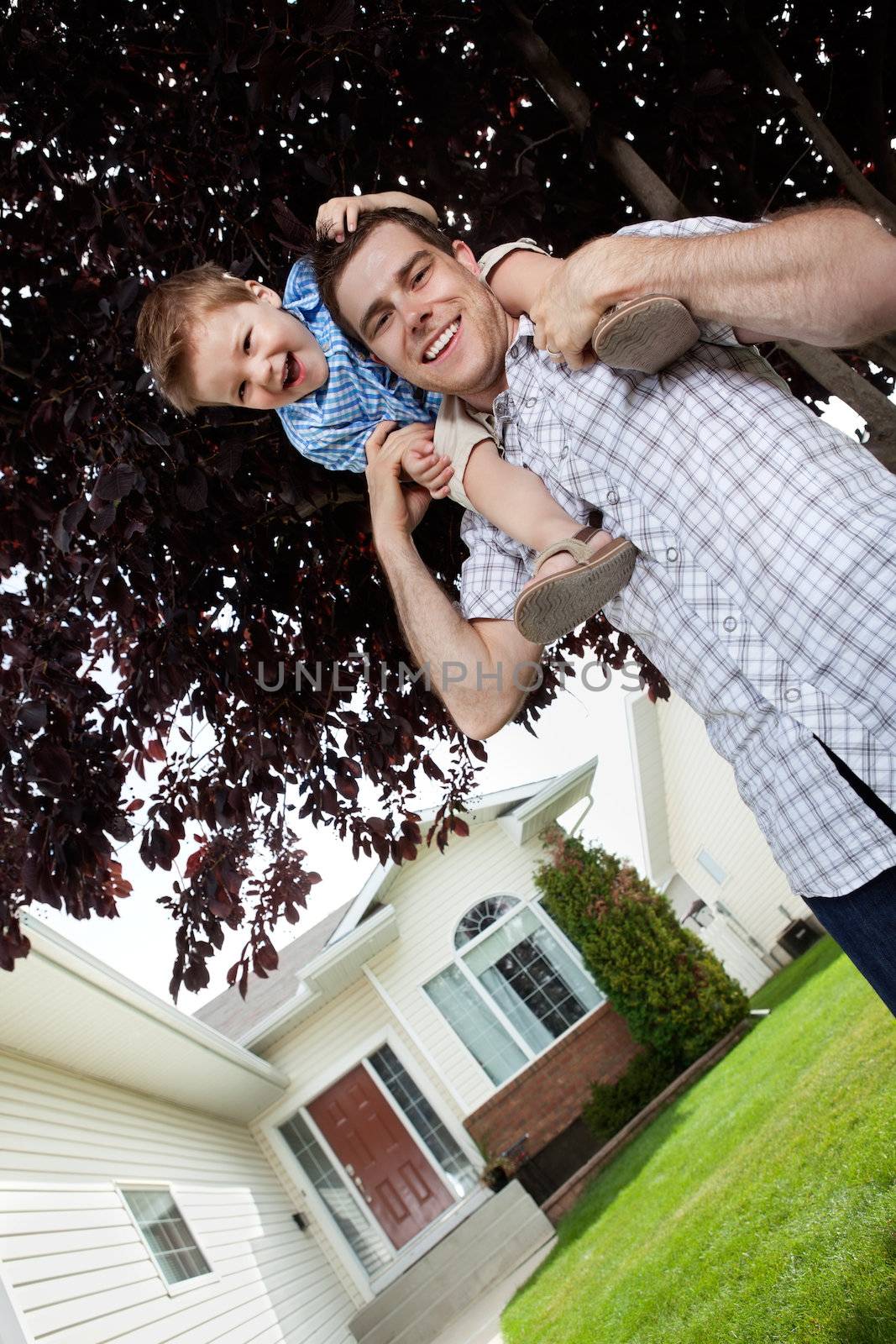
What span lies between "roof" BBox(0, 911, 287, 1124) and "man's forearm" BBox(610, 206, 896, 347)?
5.93 meters

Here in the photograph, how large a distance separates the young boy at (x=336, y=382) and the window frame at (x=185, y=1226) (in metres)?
7.38

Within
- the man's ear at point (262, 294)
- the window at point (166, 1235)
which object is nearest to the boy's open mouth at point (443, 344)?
the man's ear at point (262, 294)

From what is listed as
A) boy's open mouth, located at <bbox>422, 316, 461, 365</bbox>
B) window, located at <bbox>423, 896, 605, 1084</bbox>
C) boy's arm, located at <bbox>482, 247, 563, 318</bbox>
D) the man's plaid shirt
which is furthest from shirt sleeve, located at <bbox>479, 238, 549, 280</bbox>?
window, located at <bbox>423, 896, 605, 1084</bbox>

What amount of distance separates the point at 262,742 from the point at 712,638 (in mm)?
2485

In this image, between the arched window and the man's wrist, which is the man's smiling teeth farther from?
the arched window

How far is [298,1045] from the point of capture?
13781 mm

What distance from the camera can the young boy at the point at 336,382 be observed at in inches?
76.4

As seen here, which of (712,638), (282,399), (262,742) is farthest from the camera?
(262,742)

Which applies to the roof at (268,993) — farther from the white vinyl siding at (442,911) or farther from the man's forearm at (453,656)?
the man's forearm at (453,656)

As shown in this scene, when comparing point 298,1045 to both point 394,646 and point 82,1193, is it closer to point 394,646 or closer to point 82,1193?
point 82,1193

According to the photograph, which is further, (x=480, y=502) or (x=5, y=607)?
(x=5, y=607)

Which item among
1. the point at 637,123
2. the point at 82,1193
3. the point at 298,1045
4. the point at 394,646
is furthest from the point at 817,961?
the point at 637,123

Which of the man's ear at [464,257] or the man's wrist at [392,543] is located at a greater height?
the man's ear at [464,257]

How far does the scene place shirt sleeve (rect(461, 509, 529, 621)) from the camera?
220 centimetres
